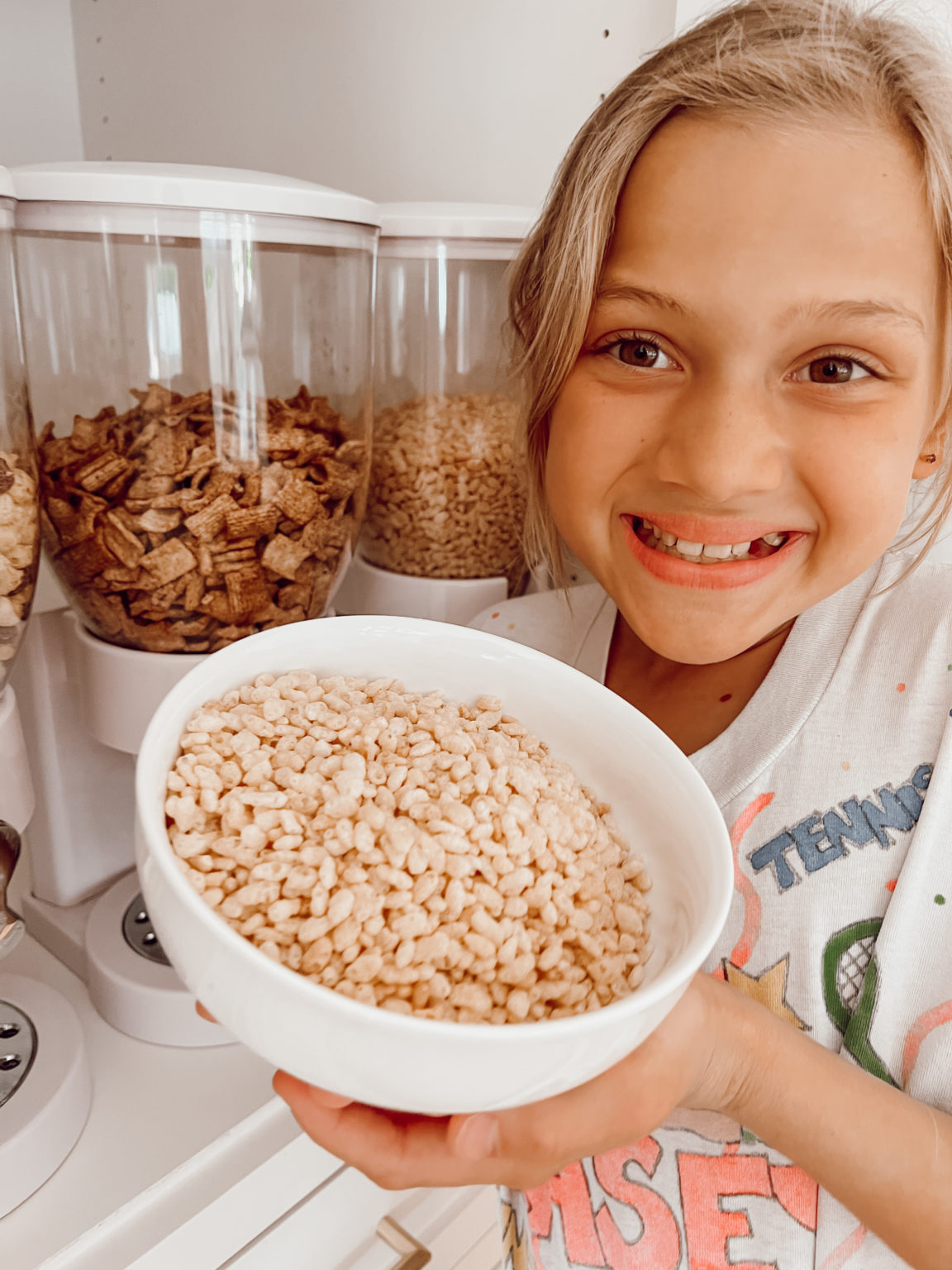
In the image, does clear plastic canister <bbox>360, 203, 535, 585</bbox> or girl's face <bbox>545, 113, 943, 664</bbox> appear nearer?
girl's face <bbox>545, 113, 943, 664</bbox>

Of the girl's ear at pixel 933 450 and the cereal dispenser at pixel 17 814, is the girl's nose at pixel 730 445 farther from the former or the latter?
the cereal dispenser at pixel 17 814

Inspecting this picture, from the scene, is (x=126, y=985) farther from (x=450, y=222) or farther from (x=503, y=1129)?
(x=450, y=222)

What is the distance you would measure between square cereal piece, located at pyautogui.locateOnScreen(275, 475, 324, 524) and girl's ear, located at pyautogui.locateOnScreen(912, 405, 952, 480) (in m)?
0.39

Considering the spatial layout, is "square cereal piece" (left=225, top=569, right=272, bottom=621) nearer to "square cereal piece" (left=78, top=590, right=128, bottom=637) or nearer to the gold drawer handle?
"square cereal piece" (left=78, top=590, right=128, bottom=637)

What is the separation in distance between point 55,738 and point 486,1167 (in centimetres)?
41

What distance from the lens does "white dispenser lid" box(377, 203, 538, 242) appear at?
2.17 feet

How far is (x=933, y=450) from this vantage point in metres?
0.61

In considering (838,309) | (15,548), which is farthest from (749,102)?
(15,548)

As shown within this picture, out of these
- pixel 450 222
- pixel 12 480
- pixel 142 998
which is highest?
pixel 450 222

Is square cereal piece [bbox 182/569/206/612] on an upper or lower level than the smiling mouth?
lower

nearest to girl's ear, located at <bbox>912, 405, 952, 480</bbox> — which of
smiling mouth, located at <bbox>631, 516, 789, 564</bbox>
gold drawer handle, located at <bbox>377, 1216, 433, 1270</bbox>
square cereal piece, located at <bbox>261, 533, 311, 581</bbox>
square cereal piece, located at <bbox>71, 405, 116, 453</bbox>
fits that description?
smiling mouth, located at <bbox>631, 516, 789, 564</bbox>

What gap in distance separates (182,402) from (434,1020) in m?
0.37

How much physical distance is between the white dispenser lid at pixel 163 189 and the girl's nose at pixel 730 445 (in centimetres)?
24

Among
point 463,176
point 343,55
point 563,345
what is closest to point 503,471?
point 563,345
